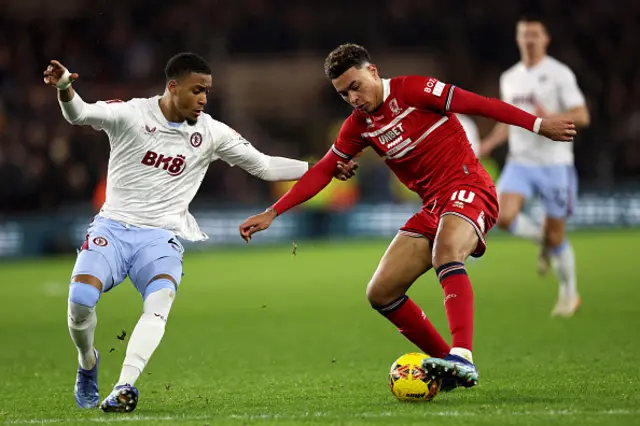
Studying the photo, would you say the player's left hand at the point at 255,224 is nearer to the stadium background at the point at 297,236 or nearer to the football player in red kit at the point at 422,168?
the football player in red kit at the point at 422,168

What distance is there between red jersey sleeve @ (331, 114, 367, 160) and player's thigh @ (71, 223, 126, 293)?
1604 millimetres

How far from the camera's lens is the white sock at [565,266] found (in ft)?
37.2

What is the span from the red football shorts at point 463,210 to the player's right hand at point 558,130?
1.99ft

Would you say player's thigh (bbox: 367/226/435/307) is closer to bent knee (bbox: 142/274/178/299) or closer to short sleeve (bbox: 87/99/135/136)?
bent knee (bbox: 142/274/178/299)

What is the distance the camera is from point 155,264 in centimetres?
666

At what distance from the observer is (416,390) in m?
6.39

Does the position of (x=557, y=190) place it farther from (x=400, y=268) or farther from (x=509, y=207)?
(x=400, y=268)

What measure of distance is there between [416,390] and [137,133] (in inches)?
91.0

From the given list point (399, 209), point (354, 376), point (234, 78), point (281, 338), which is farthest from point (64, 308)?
point (234, 78)

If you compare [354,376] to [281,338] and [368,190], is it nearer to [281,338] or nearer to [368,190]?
[281,338]

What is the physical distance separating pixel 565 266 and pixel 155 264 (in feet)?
19.2

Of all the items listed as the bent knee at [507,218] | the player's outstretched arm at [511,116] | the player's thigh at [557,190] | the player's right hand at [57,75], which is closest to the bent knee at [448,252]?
the player's outstretched arm at [511,116]

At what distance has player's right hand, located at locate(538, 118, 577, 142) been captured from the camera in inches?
261

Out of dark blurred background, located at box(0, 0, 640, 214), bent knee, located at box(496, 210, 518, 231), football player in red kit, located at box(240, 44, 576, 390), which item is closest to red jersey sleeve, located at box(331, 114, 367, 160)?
football player in red kit, located at box(240, 44, 576, 390)
